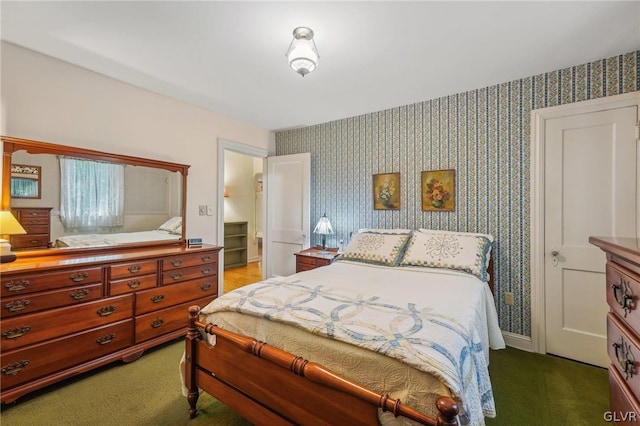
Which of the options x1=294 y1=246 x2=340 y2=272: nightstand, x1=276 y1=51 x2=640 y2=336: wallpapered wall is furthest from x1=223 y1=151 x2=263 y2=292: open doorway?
x1=276 y1=51 x2=640 y2=336: wallpapered wall

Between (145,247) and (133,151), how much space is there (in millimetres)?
931

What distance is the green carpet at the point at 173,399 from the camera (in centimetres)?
164

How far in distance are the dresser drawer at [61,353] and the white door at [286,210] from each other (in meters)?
2.05

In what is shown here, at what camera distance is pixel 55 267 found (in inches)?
72.9

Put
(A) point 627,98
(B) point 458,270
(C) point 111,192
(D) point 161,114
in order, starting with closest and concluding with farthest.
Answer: (A) point 627,98, (B) point 458,270, (C) point 111,192, (D) point 161,114

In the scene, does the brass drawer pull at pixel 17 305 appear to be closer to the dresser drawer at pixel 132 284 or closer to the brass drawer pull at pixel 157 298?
the dresser drawer at pixel 132 284

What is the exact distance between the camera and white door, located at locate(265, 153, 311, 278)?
3.78 m

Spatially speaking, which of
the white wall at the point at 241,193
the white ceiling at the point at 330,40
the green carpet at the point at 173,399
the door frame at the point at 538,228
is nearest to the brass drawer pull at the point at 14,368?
the green carpet at the point at 173,399

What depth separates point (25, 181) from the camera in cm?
204

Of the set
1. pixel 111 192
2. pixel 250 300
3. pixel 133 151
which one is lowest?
pixel 250 300

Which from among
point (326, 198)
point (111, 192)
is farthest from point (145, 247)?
point (326, 198)

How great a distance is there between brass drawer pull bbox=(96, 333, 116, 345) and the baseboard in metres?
3.33

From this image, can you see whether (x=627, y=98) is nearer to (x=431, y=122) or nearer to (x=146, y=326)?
(x=431, y=122)

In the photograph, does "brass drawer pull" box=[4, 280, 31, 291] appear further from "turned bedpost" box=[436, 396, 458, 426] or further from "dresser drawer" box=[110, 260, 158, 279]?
"turned bedpost" box=[436, 396, 458, 426]
